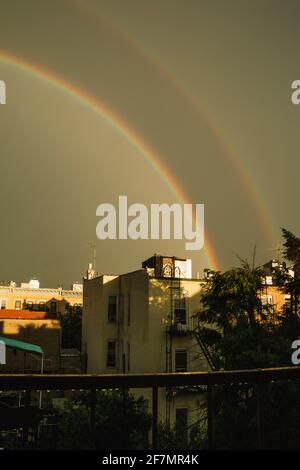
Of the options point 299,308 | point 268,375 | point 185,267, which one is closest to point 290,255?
point 299,308

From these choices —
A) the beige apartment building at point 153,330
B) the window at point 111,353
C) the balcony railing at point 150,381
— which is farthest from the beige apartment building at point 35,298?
the balcony railing at point 150,381

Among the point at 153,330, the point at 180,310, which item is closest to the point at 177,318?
the point at 180,310

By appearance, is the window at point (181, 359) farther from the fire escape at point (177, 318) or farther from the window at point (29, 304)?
the window at point (29, 304)

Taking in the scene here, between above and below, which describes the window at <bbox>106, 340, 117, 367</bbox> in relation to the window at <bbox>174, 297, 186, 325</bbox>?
below

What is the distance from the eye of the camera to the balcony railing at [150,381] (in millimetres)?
2191

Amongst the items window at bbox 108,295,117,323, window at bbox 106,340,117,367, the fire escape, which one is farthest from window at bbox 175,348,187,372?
window at bbox 108,295,117,323

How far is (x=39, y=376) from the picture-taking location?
2.17m

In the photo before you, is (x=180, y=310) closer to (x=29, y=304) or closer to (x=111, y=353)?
(x=111, y=353)

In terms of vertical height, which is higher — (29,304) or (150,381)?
(150,381)

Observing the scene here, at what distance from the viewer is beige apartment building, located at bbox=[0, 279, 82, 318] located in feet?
211

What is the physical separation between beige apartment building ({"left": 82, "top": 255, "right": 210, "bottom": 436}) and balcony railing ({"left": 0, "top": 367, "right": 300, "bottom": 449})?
1718cm

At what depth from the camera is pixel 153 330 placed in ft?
70.9

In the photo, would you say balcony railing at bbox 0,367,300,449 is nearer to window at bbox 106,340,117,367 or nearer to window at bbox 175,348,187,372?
window at bbox 175,348,187,372

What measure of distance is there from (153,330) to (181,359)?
2.27 meters
